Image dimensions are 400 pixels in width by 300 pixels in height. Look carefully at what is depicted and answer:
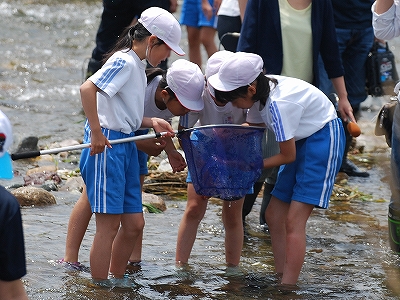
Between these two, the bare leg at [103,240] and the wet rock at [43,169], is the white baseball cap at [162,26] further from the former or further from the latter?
the wet rock at [43,169]

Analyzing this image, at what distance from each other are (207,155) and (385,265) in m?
1.54

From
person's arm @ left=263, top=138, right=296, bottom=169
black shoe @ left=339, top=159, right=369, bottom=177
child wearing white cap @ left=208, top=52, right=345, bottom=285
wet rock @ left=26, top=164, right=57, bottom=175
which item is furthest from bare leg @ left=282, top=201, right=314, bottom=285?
black shoe @ left=339, top=159, right=369, bottom=177

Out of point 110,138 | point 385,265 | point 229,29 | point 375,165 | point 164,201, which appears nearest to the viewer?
point 110,138

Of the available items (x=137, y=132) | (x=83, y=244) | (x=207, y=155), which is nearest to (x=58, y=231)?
(x=83, y=244)

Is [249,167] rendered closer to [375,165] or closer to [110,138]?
[110,138]

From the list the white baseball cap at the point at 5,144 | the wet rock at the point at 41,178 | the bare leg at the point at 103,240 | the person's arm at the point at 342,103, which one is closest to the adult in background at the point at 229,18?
the person's arm at the point at 342,103

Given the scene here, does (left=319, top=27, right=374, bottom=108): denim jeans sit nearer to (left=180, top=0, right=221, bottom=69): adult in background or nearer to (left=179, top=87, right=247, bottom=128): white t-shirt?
(left=180, top=0, right=221, bottom=69): adult in background

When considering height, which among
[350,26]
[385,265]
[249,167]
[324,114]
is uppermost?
[350,26]

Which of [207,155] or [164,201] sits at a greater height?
[207,155]

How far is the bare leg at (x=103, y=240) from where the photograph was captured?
4.16m

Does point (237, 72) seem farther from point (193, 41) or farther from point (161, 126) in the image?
point (193, 41)

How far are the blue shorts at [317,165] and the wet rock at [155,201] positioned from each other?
1.75 meters

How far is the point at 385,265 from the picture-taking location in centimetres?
499

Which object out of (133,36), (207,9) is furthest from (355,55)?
(133,36)
